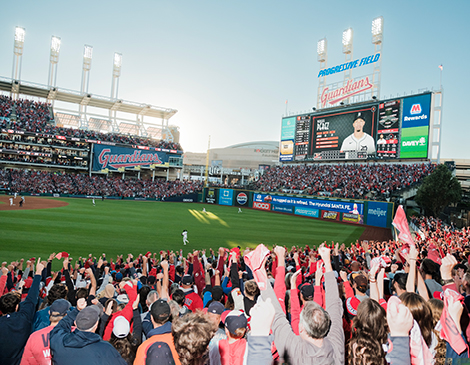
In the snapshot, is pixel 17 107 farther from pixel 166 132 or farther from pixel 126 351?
pixel 126 351

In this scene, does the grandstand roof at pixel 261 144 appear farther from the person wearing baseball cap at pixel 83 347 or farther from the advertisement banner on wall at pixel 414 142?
the person wearing baseball cap at pixel 83 347

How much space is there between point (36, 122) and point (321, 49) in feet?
162

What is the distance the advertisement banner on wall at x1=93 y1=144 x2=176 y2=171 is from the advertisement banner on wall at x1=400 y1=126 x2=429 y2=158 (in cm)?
4246

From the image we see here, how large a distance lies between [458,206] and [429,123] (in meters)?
10.7

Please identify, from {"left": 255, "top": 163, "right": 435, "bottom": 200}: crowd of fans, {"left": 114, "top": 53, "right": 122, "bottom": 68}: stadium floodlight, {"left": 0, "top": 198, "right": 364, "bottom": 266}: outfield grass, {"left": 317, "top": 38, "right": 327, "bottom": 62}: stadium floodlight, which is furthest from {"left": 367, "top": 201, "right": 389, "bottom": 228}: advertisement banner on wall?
{"left": 114, "top": 53, "right": 122, "bottom": 68}: stadium floodlight

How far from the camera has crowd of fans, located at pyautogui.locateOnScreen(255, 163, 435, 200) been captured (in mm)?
33781

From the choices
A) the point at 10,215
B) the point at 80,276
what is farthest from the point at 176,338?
the point at 10,215

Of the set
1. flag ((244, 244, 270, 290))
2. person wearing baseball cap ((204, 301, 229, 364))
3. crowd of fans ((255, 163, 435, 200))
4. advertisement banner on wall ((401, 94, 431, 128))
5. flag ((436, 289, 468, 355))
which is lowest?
person wearing baseball cap ((204, 301, 229, 364))

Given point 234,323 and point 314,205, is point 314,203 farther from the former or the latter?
point 234,323

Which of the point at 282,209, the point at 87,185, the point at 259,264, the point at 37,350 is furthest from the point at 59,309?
the point at 87,185

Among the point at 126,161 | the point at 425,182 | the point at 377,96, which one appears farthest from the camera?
the point at 126,161

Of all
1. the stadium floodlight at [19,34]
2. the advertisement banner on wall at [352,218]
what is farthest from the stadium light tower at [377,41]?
the stadium floodlight at [19,34]

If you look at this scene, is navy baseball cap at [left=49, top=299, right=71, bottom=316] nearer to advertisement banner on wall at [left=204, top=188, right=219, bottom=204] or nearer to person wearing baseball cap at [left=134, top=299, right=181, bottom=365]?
person wearing baseball cap at [left=134, top=299, right=181, bottom=365]

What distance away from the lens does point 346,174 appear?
131ft
